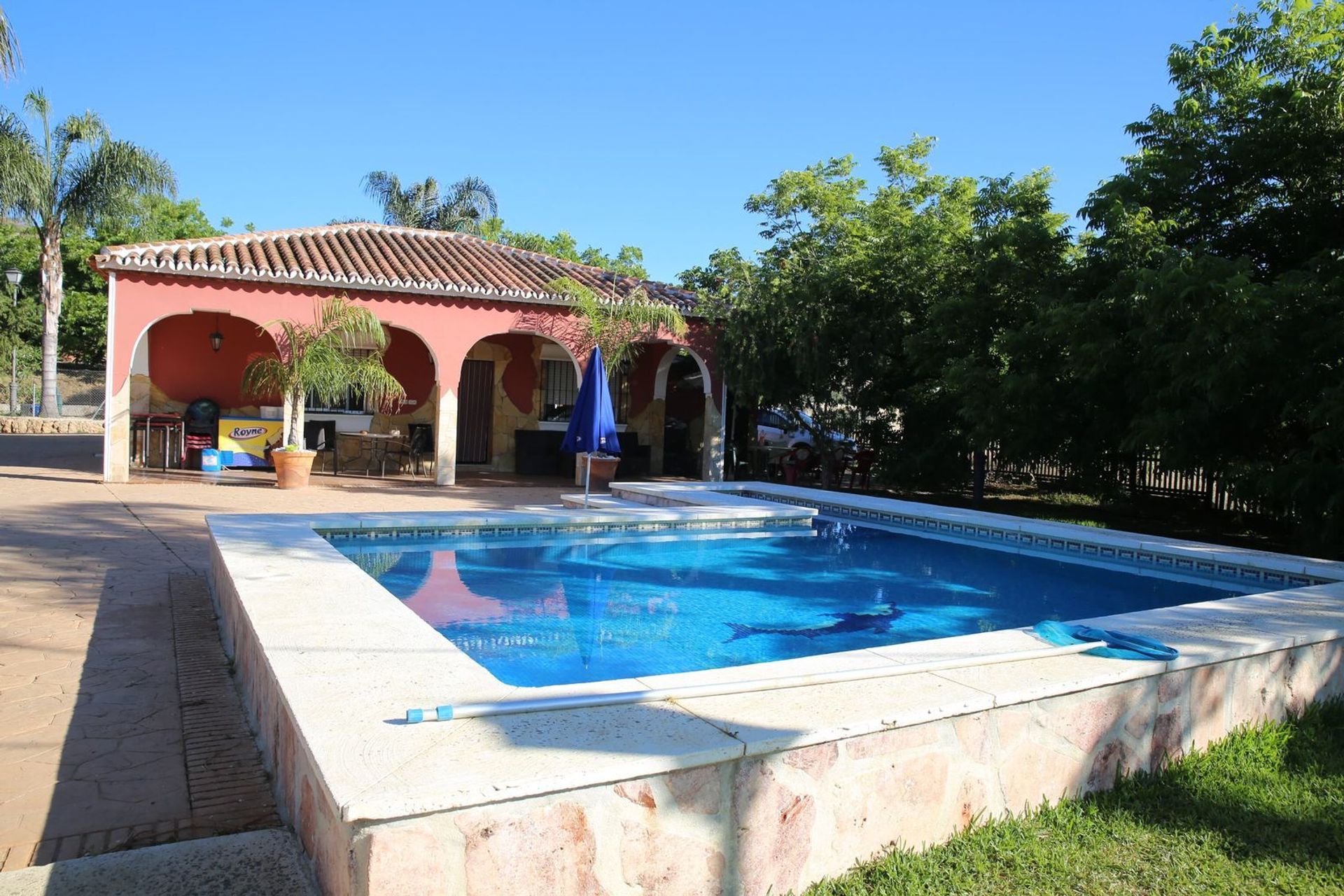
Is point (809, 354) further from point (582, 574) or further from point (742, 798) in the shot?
point (742, 798)

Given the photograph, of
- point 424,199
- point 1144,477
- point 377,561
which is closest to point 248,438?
point 377,561

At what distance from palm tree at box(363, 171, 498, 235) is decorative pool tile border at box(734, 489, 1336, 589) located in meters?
23.1

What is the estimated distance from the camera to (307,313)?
47.2 ft

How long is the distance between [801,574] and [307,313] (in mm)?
9748

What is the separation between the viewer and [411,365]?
690 inches

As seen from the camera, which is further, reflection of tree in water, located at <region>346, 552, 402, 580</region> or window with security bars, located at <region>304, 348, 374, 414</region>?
window with security bars, located at <region>304, 348, 374, 414</region>

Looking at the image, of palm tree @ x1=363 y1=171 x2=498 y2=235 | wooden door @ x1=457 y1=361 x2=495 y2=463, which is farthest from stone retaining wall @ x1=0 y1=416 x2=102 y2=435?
wooden door @ x1=457 y1=361 x2=495 y2=463

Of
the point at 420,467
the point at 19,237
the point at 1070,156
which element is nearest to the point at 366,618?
the point at 420,467

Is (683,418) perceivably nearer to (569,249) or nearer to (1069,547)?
(1069,547)

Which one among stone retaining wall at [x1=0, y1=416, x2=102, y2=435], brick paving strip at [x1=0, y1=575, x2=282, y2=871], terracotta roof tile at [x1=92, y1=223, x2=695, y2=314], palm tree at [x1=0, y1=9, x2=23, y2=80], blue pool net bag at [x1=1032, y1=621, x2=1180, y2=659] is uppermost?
palm tree at [x1=0, y1=9, x2=23, y2=80]

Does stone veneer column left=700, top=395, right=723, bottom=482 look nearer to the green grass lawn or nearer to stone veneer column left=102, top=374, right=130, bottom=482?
stone veneer column left=102, top=374, right=130, bottom=482

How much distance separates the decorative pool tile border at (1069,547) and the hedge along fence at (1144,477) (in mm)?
2523

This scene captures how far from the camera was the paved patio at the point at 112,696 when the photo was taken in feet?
10.5

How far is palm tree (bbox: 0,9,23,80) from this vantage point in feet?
39.2
